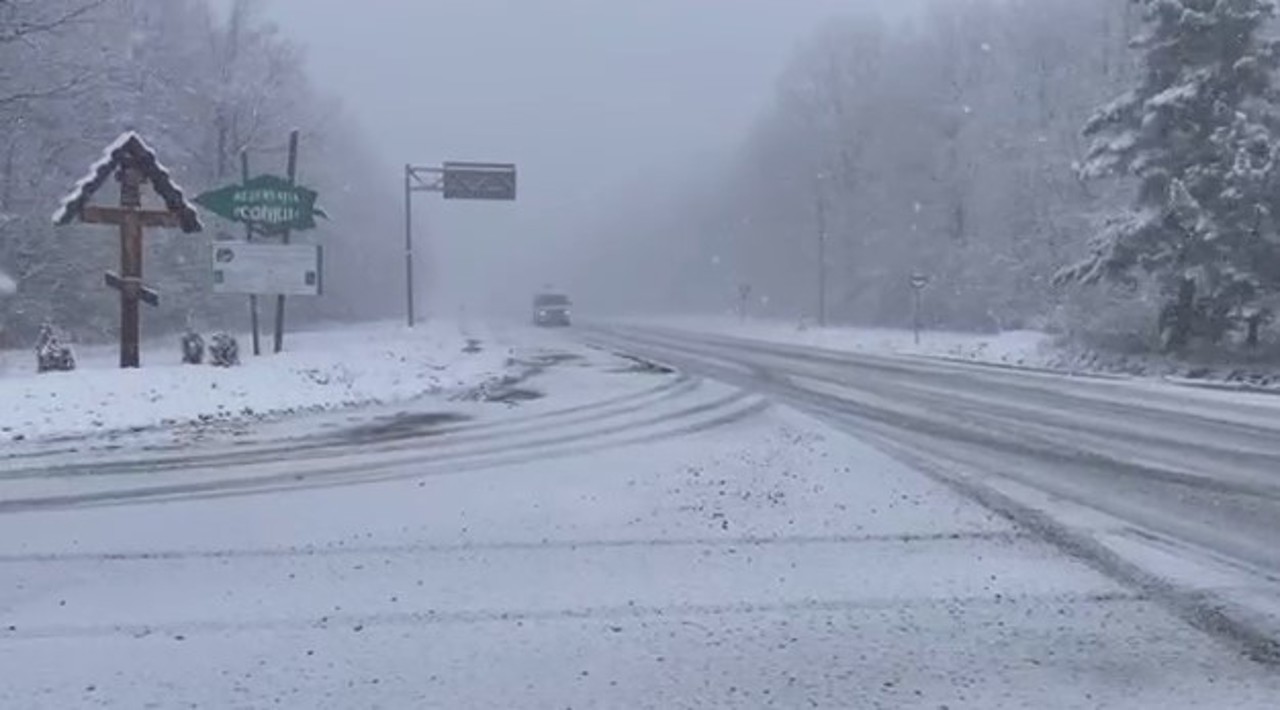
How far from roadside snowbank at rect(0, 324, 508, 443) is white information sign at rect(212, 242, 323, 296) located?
6.63 ft

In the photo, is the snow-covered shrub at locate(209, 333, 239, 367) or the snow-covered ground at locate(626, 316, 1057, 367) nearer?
the snow-covered shrub at locate(209, 333, 239, 367)

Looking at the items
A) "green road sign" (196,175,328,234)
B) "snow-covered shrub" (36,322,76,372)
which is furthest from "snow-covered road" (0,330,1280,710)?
"green road sign" (196,175,328,234)

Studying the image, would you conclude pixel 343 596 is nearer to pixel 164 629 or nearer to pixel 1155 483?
pixel 164 629

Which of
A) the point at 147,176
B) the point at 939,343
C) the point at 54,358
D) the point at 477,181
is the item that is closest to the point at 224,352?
the point at 54,358

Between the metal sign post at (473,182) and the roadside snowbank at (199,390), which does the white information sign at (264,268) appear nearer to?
the roadside snowbank at (199,390)

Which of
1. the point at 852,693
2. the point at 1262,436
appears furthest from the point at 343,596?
the point at 1262,436

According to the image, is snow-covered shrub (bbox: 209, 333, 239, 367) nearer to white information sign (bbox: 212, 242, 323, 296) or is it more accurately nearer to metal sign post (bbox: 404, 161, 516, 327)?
white information sign (bbox: 212, 242, 323, 296)

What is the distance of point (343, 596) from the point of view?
21.8ft

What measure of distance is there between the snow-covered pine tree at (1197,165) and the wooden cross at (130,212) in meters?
21.4

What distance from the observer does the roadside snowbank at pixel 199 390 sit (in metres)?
15.4

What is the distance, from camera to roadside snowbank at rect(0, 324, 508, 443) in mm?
15430

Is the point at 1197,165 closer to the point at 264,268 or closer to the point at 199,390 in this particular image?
the point at 264,268

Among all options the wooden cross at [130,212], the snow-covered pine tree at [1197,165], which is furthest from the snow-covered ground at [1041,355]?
the wooden cross at [130,212]

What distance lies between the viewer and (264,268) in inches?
1062
